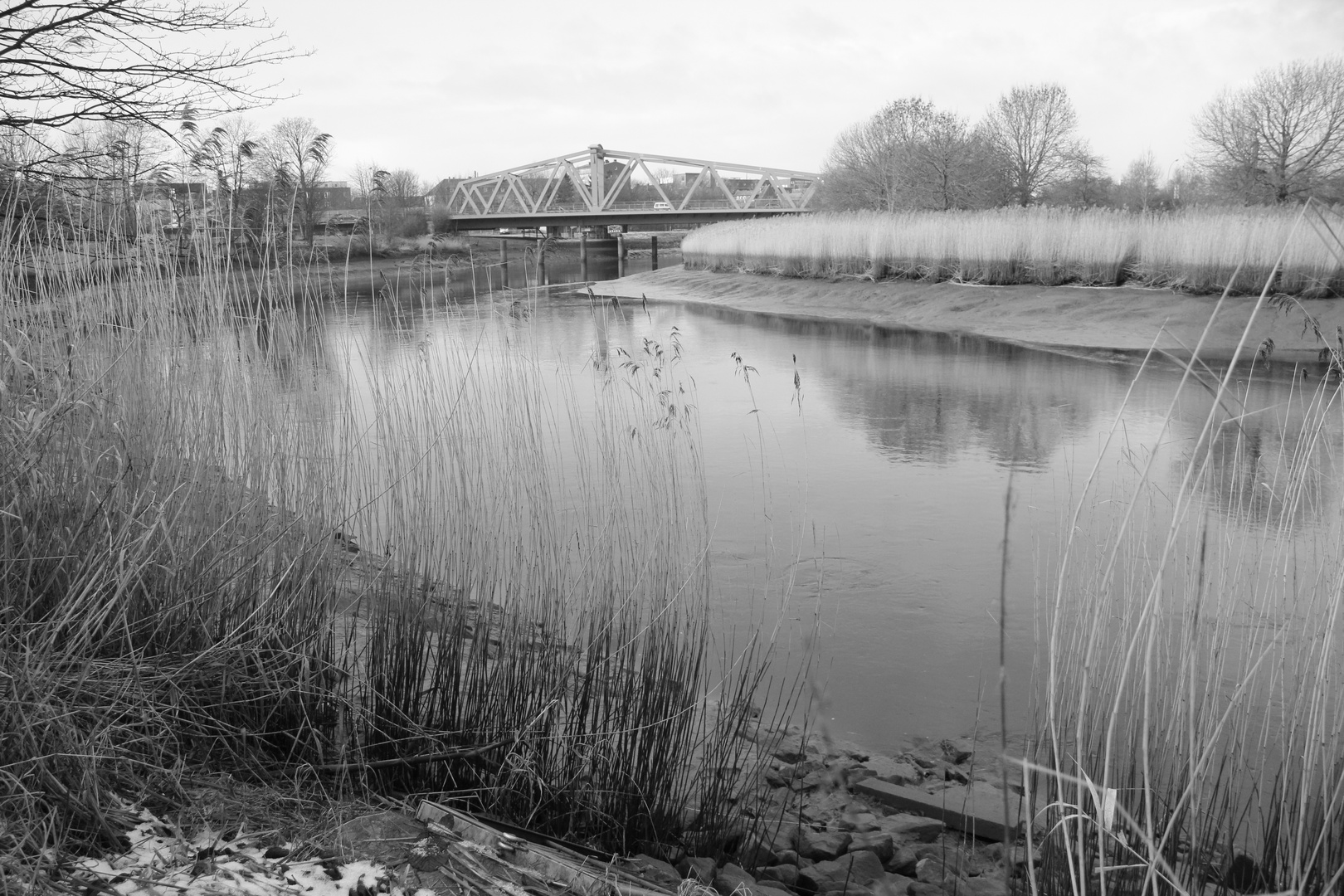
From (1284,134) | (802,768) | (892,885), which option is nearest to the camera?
(892,885)

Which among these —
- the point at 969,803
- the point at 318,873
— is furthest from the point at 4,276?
the point at 969,803

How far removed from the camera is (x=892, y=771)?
3240mm

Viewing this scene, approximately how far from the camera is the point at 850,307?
762 inches

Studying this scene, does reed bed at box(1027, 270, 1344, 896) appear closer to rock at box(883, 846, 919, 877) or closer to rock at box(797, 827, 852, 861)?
rock at box(883, 846, 919, 877)

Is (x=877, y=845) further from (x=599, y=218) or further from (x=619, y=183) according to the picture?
(x=619, y=183)

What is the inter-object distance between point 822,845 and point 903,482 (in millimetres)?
4260

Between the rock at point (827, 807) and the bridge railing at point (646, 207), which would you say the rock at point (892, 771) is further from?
the bridge railing at point (646, 207)

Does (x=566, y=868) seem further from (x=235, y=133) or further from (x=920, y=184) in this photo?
(x=920, y=184)

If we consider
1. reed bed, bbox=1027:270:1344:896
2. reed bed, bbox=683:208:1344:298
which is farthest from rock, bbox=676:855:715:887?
reed bed, bbox=683:208:1344:298

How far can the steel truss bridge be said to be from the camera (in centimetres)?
6133

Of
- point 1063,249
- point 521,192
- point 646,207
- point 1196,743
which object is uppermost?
point 521,192

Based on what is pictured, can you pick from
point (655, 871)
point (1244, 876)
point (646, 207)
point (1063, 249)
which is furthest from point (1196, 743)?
point (646, 207)

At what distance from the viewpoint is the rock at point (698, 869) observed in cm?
244

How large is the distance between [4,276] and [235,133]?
1040 millimetres
